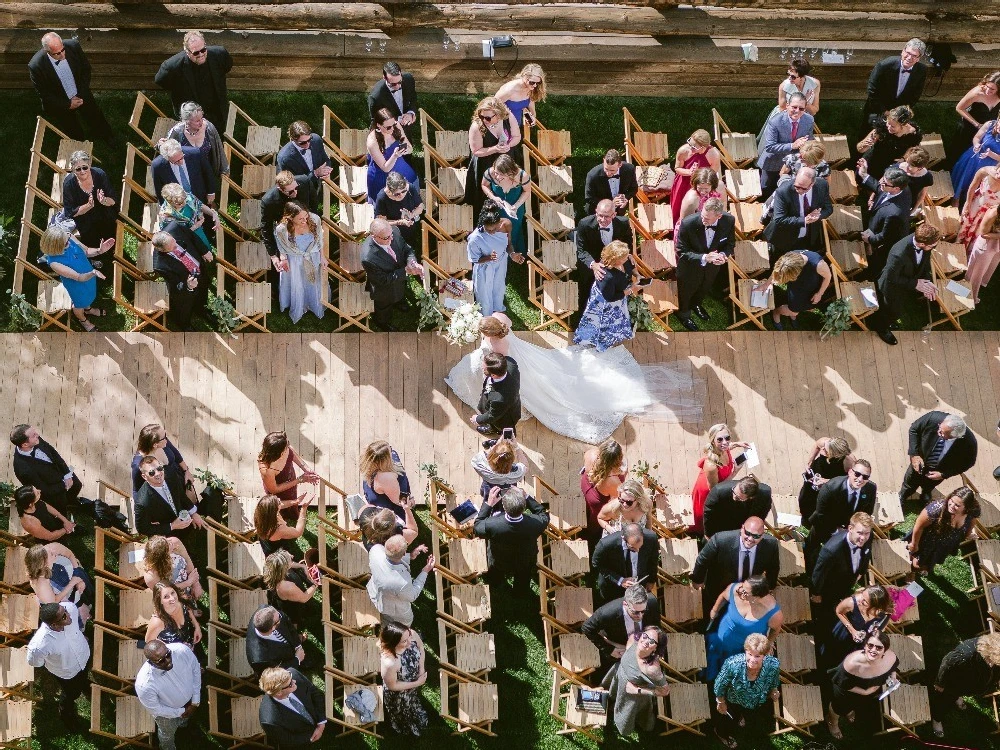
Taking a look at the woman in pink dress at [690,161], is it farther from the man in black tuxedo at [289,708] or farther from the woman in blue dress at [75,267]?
the man in black tuxedo at [289,708]

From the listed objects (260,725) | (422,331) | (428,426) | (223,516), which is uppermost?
(422,331)

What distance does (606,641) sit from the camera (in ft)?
40.1

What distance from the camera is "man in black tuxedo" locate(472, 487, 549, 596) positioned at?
1210 cm

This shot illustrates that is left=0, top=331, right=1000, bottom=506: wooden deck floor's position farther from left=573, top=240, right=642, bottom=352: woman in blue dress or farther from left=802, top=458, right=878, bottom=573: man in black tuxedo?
left=802, top=458, right=878, bottom=573: man in black tuxedo

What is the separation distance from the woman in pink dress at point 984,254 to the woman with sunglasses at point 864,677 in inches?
220

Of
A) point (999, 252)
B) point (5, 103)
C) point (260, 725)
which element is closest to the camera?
point (260, 725)

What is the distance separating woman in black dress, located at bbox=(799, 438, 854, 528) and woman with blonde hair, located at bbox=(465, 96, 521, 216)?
505 centimetres

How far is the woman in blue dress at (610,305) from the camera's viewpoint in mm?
13978

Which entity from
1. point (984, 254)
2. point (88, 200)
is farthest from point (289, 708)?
point (984, 254)

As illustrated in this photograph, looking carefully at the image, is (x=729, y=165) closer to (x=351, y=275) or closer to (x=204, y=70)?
(x=351, y=275)

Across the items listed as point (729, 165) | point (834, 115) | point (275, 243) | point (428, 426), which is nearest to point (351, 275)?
point (275, 243)

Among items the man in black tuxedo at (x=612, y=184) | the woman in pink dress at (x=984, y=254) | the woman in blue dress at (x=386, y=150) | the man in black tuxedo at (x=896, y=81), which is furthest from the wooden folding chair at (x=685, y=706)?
the man in black tuxedo at (x=896, y=81)

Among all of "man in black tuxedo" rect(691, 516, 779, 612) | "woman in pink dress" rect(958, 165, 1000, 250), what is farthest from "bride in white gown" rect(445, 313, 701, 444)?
"woman in pink dress" rect(958, 165, 1000, 250)

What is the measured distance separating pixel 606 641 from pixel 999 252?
7.20 m
